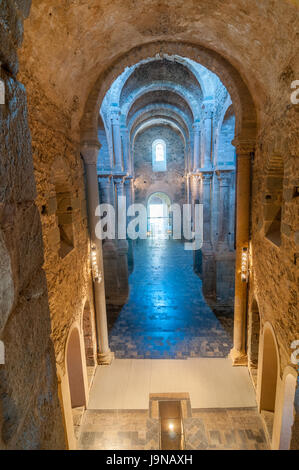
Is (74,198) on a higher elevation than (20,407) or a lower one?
higher

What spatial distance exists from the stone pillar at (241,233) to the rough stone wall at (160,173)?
594 inches

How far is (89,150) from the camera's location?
6078 millimetres

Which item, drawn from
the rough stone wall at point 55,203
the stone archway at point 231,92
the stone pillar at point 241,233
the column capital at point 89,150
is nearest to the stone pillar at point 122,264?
the column capital at point 89,150

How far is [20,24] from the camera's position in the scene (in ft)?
4.30

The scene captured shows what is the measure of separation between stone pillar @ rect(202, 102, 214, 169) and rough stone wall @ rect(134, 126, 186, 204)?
33.6ft

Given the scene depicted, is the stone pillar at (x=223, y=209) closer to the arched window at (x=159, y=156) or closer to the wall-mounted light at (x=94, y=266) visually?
the wall-mounted light at (x=94, y=266)

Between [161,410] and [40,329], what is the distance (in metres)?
6.00

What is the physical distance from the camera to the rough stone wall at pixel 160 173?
20875 mm

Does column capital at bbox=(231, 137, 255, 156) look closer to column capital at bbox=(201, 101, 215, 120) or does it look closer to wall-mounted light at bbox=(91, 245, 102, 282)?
wall-mounted light at bbox=(91, 245, 102, 282)

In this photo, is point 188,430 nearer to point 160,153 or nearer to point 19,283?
point 19,283

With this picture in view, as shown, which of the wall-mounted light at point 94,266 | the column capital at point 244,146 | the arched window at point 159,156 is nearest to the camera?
the column capital at point 244,146

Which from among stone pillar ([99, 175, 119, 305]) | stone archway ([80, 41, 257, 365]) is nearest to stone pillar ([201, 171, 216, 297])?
stone pillar ([99, 175, 119, 305])
